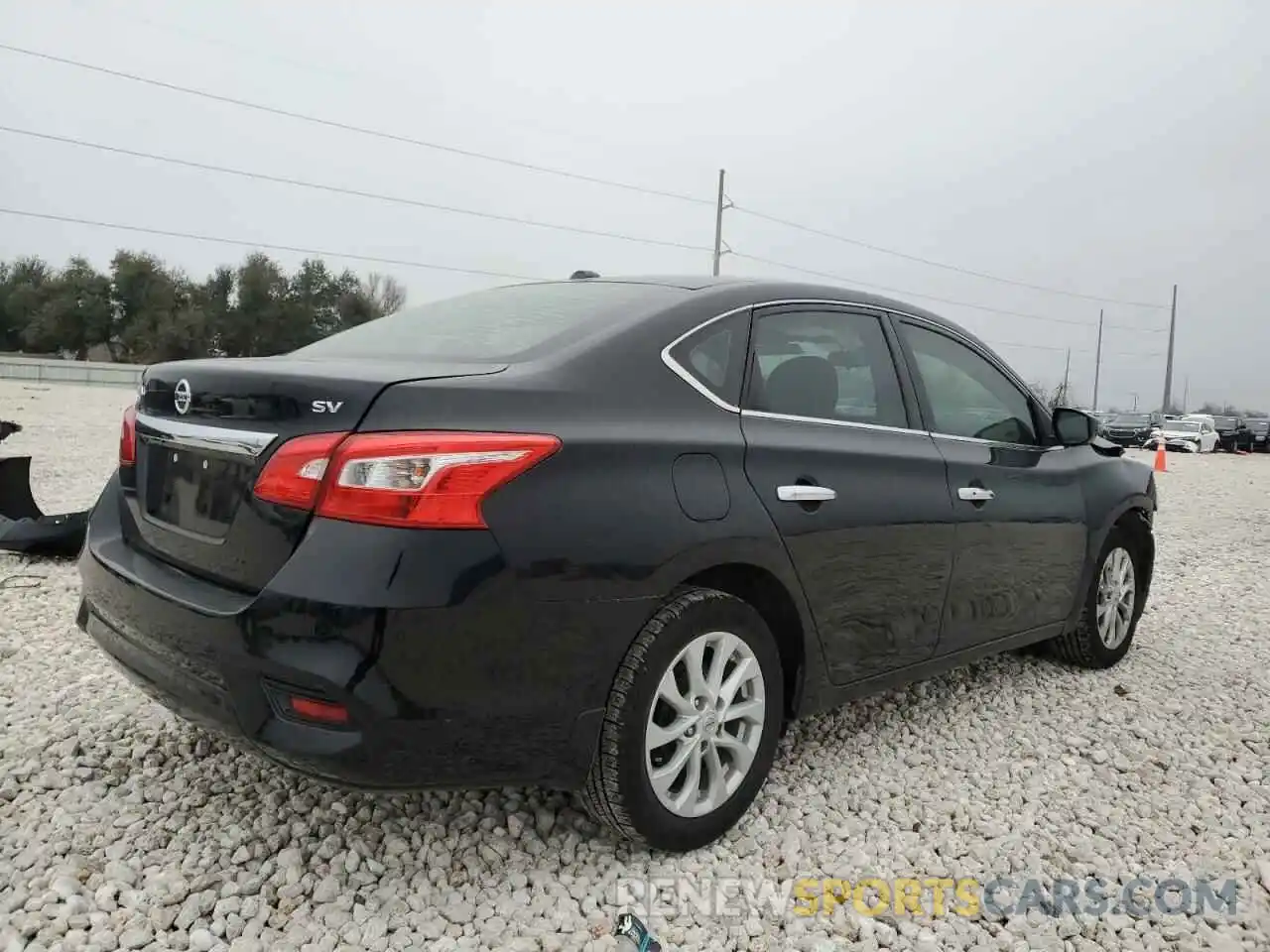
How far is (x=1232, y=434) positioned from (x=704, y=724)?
41326mm

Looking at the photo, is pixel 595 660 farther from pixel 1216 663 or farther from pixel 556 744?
pixel 1216 663

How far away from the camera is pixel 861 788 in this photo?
9.89ft

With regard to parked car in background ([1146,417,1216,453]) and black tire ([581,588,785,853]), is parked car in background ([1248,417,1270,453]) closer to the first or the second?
parked car in background ([1146,417,1216,453])

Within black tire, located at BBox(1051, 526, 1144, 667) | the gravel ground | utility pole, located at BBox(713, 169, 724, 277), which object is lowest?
the gravel ground

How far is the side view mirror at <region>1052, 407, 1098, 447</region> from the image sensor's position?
13.1 feet

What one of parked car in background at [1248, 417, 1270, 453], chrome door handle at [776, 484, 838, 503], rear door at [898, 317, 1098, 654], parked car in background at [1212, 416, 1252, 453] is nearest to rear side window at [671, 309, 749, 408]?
chrome door handle at [776, 484, 838, 503]

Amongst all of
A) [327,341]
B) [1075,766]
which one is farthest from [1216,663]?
[327,341]

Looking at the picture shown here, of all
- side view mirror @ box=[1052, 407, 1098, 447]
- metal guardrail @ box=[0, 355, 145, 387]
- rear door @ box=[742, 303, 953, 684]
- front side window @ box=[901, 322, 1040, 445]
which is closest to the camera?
rear door @ box=[742, 303, 953, 684]

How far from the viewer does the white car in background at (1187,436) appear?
3222cm

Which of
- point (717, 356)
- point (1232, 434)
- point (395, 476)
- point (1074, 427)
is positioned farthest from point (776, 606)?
point (1232, 434)

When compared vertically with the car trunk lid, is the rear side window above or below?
above

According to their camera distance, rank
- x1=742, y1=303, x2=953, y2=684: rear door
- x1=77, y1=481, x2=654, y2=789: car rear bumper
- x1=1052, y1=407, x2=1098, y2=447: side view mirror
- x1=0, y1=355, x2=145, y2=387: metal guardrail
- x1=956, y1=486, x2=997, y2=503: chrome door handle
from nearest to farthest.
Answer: x1=77, y1=481, x2=654, y2=789: car rear bumper, x1=742, y1=303, x2=953, y2=684: rear door, x1=956, y1=486, x2=997, y2=503: chrome door handle, x1=1052, y1=407, x2=1098, y2=447: side view mirror, x1=0, y1=355, x2=145, y2=387: metal guardrail

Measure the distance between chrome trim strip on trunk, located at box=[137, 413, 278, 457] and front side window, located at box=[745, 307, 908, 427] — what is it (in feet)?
4.27

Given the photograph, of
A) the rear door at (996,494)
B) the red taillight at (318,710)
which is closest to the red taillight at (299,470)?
the red taillight at (318,710)
